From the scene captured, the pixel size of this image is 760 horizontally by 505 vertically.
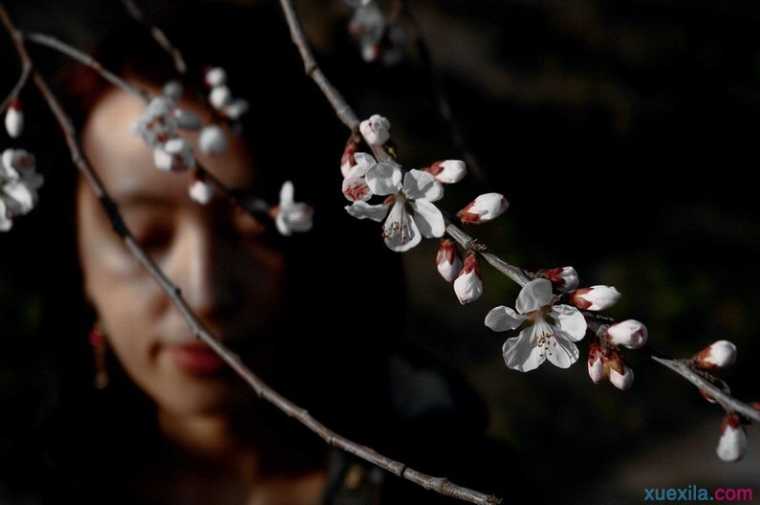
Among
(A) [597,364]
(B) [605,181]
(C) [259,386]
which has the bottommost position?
(C) [259,386]

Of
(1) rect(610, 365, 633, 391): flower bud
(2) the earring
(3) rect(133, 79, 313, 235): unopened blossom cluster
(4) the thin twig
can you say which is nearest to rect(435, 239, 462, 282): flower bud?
(1) rect(610, 365, 633, 391): flower bud

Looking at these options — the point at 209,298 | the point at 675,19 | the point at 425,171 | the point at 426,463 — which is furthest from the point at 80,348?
the point at 675,19

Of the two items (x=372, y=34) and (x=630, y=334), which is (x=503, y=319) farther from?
(x=372, y=34)

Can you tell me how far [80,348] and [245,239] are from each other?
1.13ft

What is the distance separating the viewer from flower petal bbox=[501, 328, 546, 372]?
57cm

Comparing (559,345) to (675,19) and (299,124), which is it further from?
(675,19)

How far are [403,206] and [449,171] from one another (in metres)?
0.04

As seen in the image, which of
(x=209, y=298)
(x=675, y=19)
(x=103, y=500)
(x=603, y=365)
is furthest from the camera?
(x=675, y=19)

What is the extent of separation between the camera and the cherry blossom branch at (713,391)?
1.59 feet

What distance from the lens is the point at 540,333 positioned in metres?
0.58

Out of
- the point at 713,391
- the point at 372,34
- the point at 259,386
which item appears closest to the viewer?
the point at 713,391

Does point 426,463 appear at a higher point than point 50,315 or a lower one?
higher

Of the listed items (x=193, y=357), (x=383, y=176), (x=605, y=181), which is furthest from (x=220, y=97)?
(x=605, y=181)

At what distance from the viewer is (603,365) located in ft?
1.76
